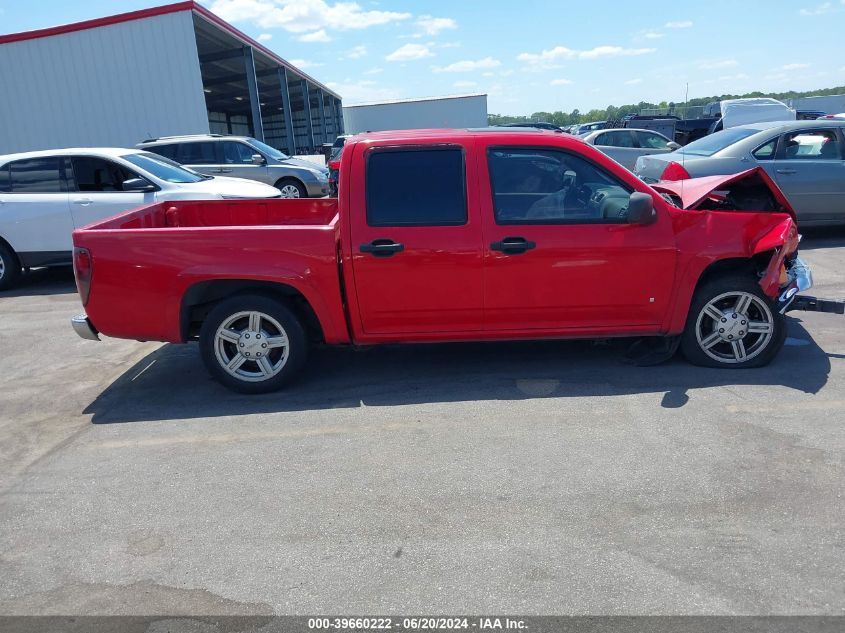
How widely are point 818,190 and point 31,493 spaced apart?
378 inches

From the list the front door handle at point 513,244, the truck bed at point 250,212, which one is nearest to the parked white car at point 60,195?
the truck bed at point 250,212

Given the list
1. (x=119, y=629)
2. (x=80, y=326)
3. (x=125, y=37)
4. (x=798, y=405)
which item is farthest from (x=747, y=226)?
(x=125, y=37)

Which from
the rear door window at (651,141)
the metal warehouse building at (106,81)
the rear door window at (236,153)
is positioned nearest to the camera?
the rear door window at (236,153)

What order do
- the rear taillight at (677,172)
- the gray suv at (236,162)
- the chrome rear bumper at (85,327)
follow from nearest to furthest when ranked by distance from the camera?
the chrome rear bumper at (85,327), the rear taillight at (677,172), the gray suv at (236,162)

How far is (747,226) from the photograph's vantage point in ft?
15.8

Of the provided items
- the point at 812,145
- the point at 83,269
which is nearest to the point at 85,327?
the point at 83,269

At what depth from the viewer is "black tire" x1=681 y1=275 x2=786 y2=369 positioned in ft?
16.0

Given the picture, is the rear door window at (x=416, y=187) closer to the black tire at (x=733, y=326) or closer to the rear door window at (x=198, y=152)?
the black tire at (x=733, y=326)

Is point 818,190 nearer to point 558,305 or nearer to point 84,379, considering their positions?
point 558,305

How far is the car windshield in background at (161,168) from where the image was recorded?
9.23 m

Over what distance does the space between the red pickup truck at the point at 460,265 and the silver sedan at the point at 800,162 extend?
466cm

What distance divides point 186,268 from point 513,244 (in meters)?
2.34

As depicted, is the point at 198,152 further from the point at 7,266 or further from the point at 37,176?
the point at 7,266

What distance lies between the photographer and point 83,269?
190 inches
